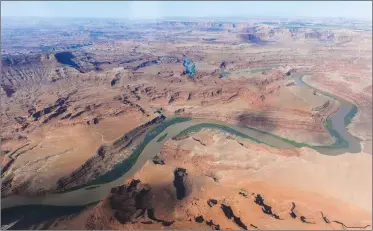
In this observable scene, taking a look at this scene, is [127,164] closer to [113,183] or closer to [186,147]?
[113,183]

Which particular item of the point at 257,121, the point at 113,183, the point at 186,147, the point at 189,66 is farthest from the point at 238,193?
the point at 189,66

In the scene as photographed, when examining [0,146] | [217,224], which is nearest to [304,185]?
A: [217,224]

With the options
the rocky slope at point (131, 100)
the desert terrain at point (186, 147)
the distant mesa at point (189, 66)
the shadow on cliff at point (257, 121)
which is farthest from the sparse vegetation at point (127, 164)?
the distant mesa at point (189, 66)

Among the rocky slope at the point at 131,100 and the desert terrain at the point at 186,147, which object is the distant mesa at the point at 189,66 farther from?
the desert terrain at the point at 186,147

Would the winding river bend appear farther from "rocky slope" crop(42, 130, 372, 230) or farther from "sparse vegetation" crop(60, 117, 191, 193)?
"rocky slope" crop(42, 130, 372, 230)

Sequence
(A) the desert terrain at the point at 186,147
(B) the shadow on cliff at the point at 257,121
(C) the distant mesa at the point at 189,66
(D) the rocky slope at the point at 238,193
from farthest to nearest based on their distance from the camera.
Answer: (C) the distant mesa at the point at 189,66 < (B) the shadow on cliff at the point at 257,121 < (A) the desert terrain at the point at 186,147 < (D) the rocky slope at the point at 238,193

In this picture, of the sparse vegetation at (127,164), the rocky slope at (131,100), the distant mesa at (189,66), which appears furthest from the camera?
the distant mesa at (189,66)

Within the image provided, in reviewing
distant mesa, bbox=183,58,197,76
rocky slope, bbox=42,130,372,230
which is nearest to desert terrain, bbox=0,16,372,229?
rocky slope, bbox=42,130,372,230
